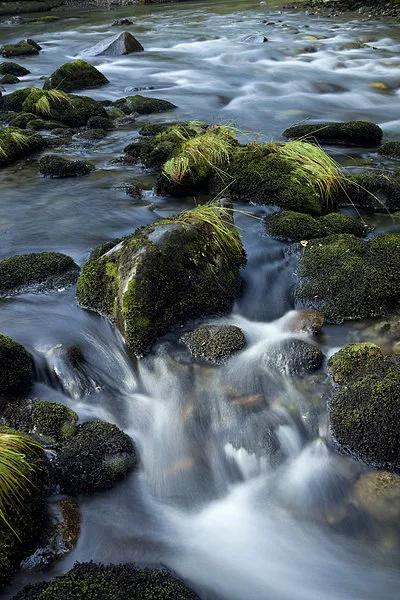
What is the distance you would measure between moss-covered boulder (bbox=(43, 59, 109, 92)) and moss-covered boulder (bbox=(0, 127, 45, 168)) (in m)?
5.68

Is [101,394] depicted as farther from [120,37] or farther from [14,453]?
[120,37]

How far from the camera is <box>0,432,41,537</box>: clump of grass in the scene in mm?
4023

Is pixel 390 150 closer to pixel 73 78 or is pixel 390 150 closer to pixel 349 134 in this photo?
pixel 349 134

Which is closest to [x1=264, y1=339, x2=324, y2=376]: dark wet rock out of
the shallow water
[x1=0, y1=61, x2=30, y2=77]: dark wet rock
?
the shallow water

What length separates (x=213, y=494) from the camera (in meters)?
4.77

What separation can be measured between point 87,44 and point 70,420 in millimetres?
25577

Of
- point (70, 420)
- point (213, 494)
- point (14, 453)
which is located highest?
point (14, 453)

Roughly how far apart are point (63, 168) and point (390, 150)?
6056 millimetres

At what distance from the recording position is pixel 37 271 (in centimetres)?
731

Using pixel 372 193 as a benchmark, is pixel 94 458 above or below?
below

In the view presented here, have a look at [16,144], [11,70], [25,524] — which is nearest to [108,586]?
[25,524]

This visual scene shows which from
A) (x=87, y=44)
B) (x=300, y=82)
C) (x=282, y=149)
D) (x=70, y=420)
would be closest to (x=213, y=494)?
(x=70, y=420)

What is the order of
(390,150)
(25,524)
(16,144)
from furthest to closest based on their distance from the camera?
(16,144) → (390,150) → (25,524)

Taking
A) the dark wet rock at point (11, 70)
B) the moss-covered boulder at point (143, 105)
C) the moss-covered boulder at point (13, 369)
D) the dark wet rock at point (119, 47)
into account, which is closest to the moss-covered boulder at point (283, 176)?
the moss-covered boulder at point (13, 369)
